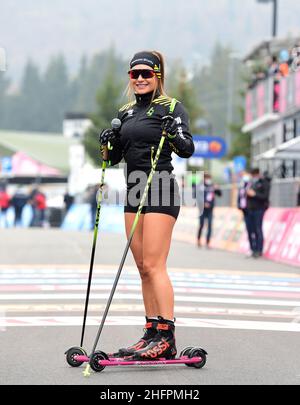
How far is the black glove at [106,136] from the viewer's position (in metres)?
8.16

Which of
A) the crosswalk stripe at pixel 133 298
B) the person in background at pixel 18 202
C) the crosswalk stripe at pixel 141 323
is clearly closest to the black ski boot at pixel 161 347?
the crosswalk stripe at pixel 141 323

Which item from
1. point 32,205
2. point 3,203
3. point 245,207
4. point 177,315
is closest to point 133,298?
point 177,315

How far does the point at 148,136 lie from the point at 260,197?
1480cm

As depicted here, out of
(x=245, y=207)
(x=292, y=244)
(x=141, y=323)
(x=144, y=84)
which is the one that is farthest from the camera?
(x=245, y=207)

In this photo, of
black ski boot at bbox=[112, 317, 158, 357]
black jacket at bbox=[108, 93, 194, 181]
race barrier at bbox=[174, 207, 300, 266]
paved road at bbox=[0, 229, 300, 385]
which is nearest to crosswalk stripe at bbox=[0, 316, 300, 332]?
paved road at bbox=[0, 229, 300, 385]

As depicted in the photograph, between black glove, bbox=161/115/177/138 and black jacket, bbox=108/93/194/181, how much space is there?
2.2 inches

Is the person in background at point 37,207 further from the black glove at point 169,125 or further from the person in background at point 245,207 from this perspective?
the black glove at point 169,125

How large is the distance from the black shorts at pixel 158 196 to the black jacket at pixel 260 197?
14.7 metres

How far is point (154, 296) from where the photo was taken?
8133mm

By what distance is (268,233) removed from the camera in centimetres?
2361

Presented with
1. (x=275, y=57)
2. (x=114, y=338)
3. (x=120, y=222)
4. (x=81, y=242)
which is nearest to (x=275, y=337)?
(x=114, y=338)

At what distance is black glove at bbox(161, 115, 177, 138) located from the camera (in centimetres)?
793

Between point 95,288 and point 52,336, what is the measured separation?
538 centimetres

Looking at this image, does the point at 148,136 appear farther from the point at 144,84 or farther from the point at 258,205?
the point at 258,205
